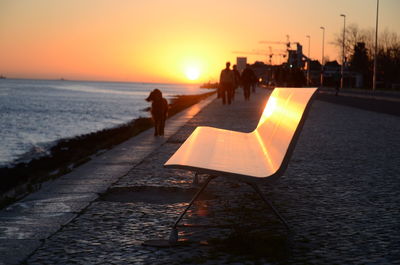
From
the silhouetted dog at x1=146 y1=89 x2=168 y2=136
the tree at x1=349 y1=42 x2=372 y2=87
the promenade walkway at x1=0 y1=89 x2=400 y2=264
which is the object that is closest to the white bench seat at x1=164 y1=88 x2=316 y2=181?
the promenade walkway at x1=0 y1=89 x2=400 y2=264

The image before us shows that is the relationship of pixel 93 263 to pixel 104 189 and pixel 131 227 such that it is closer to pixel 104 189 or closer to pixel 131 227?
pixel 131 227

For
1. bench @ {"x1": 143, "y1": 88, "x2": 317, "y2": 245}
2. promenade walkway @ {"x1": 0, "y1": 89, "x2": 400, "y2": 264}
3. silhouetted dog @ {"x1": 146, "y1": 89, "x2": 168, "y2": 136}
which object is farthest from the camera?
silhouetted dog @ {"x1": 146, "y1": 89, "x2": 168, "y2": 136}

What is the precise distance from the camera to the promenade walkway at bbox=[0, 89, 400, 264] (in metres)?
4.09

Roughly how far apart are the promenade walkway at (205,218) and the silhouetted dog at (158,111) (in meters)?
4.22

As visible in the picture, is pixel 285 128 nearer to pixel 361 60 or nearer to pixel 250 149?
pixel 250 149

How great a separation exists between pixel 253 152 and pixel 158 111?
717 centimetres

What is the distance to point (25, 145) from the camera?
22.4 m

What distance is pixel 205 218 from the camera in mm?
5172

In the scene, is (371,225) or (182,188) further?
(182,188)

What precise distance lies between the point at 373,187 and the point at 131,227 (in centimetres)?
305

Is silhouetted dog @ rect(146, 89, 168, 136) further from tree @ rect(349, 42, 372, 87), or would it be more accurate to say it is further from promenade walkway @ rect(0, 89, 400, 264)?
tree @ rect(349, 42, 372, 87)

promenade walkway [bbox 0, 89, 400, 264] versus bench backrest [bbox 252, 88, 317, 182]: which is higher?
bench backrest [bbox 252, 88, 317, 182]

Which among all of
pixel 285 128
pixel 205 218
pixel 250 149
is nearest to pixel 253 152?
pixel 250 149

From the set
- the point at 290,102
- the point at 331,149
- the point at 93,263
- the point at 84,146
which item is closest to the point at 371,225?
the point at 290,102
